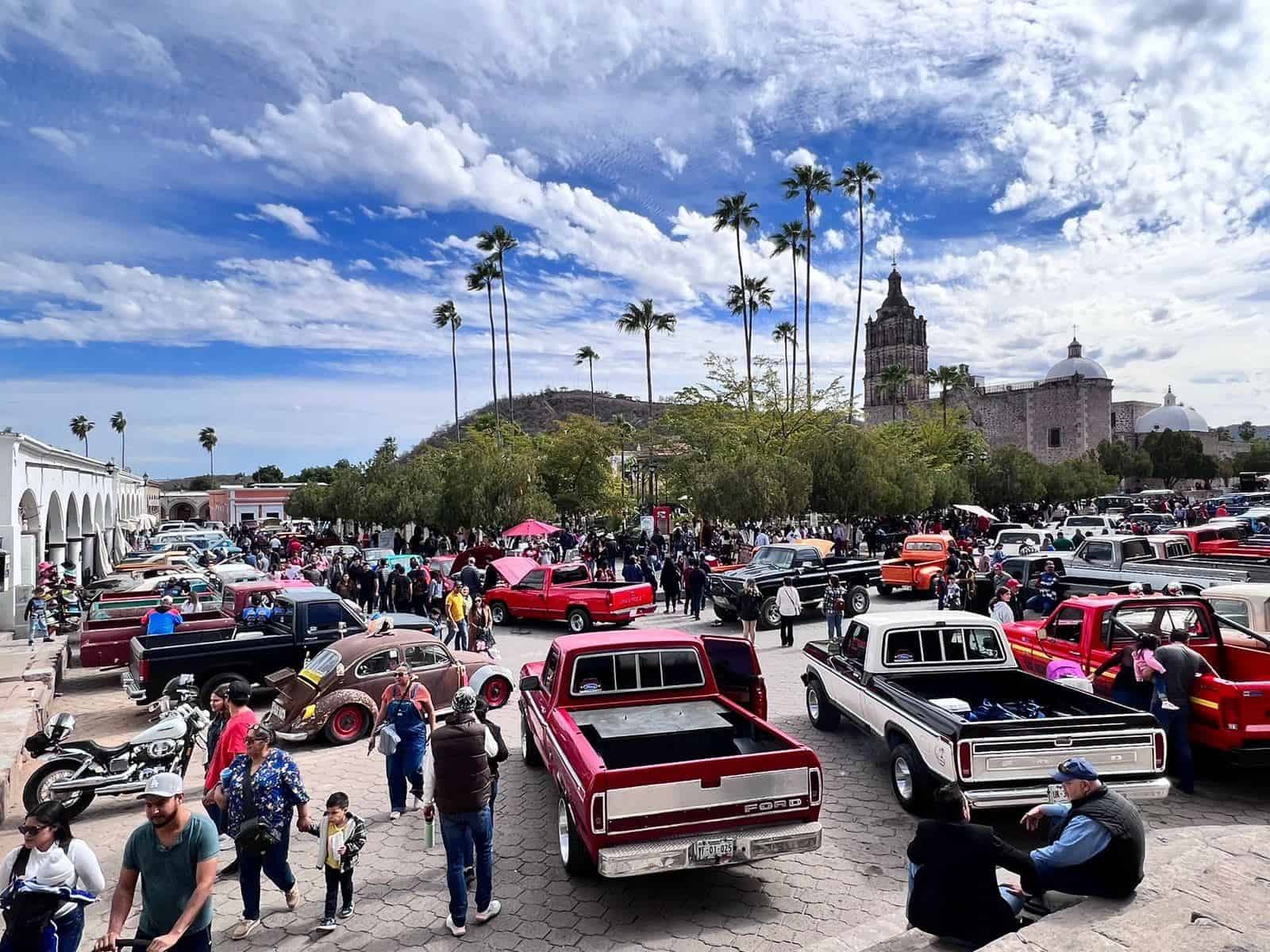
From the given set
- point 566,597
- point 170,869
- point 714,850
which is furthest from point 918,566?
point 170,869

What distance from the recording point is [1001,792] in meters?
6.11

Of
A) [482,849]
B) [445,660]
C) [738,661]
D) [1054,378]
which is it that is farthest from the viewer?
[1054,378]

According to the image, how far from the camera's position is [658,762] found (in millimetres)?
6387

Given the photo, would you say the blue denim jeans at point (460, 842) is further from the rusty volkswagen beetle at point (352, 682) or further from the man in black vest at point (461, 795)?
the rusty volkswagen beetle at point (352, 682)

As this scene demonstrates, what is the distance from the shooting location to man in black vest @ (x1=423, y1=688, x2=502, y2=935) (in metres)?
5.11

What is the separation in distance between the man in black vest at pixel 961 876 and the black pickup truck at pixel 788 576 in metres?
12.5

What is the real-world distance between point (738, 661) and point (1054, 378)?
98761 mm

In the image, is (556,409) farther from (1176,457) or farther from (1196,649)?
(1196,649)

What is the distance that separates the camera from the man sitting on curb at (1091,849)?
14.2 ft

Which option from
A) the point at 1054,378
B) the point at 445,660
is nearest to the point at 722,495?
the point at 445,660

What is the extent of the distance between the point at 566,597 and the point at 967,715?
11231mm

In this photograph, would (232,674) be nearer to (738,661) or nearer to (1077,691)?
(738,661)

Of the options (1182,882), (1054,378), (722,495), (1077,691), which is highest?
(1054,378)

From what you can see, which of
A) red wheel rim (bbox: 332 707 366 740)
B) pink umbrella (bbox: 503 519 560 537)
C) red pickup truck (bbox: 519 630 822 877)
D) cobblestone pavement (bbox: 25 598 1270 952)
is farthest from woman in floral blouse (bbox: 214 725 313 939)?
pink umbrella (bbox: 503 519 560 537)
